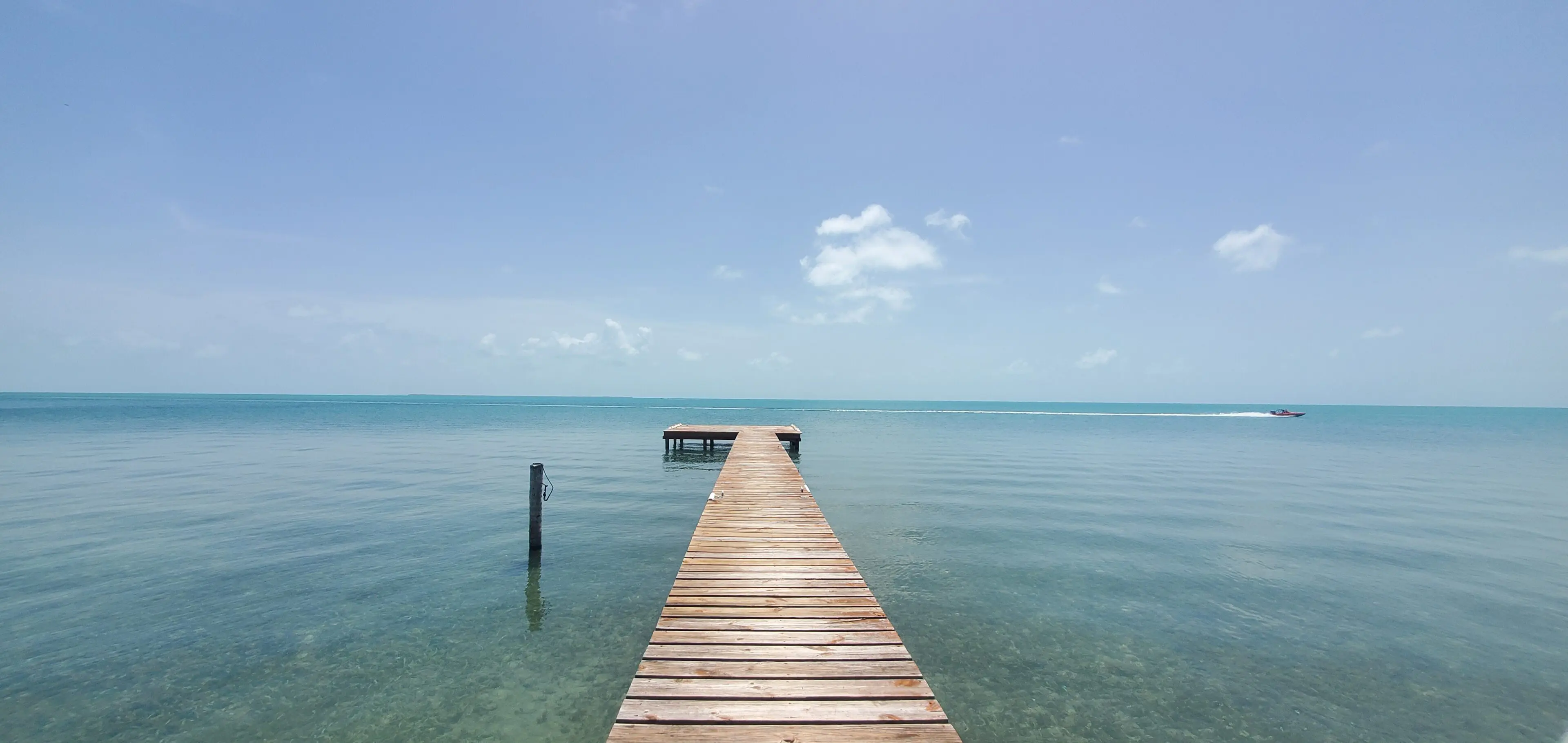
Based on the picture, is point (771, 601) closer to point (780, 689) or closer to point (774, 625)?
point (774, 625)

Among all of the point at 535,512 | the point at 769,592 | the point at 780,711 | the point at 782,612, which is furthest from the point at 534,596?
the point at 780,711

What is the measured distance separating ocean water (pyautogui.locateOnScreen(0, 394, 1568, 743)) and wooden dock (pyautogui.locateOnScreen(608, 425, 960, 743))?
5.21 feet

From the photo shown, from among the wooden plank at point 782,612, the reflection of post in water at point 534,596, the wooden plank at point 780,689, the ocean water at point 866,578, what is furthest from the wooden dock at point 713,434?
the wooden plank at point 780,689

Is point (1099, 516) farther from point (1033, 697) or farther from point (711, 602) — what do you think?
point (711, 602)

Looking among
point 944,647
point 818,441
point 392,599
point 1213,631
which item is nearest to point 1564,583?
point 1213,631

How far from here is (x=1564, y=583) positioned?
11102 millimetres

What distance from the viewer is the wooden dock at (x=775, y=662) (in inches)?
169

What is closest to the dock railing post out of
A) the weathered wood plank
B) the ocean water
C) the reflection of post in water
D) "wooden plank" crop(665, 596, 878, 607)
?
the reflection of post in water

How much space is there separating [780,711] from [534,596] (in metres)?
6.83

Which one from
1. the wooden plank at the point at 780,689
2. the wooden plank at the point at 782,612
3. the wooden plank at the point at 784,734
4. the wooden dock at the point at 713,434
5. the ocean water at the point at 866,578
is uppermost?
the wooden dock at the point at 713,434

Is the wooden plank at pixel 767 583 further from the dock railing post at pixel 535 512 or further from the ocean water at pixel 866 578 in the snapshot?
the dock railing post at pixel 535 512

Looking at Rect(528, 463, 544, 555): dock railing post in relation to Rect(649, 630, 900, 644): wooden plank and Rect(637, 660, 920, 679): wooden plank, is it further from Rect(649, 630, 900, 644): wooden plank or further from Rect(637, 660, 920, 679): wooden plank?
Rect(637, 660, 920, 679): wooden plank

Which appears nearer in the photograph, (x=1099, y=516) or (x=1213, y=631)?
(x=1213, y=631)

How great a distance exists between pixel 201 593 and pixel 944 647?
11.7 metres
